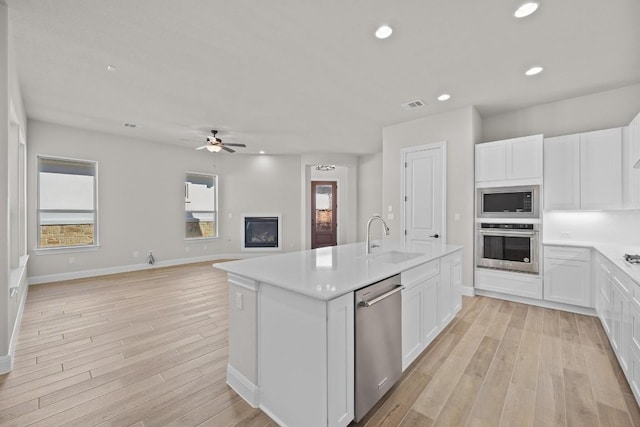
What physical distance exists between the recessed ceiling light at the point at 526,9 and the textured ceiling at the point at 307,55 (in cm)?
6

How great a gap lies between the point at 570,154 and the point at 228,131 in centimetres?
546

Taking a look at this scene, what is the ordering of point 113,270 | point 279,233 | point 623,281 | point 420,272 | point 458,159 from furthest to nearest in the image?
point 279,233 < point 113,270 < point 458,159 < point 420,272 < point 623,281

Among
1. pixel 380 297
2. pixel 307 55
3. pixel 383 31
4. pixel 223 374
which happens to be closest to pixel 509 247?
Answer: pixel 380 297

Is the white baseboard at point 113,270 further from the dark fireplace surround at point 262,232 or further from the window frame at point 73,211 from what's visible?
the dark fireplace surround at point 262,232

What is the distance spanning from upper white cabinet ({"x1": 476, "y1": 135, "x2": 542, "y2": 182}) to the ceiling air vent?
104 cm

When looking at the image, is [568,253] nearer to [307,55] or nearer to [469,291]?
[469,291]

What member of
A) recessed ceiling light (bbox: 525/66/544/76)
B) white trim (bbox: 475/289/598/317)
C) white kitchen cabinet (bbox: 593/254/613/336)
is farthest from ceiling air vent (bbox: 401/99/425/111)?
white trim (bbox: 475/289/598/317)

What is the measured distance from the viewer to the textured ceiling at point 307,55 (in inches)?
87.7

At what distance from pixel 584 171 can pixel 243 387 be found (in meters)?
4.46

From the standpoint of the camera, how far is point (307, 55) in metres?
2.85

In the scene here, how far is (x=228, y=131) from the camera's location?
5.62 meters

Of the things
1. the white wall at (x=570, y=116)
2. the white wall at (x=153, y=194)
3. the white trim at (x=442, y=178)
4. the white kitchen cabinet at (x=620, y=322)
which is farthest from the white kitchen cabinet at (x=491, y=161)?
the white wall at (x=153, y=194)

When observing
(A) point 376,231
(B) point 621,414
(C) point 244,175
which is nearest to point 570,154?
(B) point 621,414

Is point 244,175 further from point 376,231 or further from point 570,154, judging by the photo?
A: point 570,154
